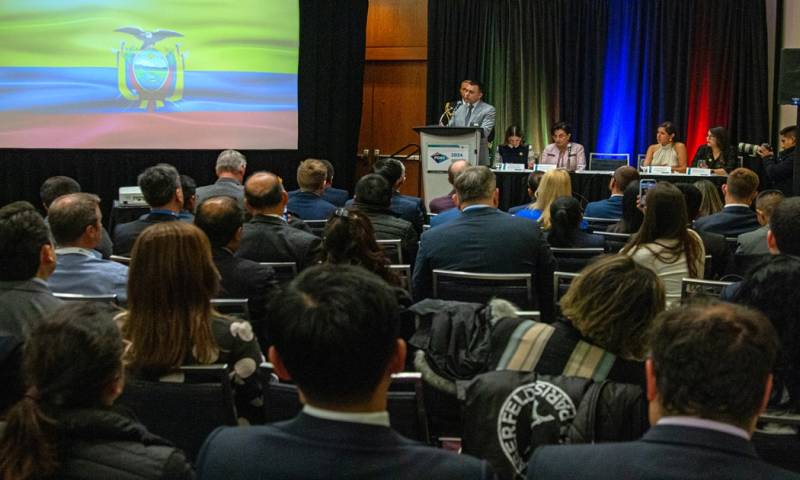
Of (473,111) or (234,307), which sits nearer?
(234,307)

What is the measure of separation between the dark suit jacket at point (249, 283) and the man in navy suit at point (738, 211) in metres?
2.81

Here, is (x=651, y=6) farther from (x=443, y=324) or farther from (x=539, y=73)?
(x=443, y=324)

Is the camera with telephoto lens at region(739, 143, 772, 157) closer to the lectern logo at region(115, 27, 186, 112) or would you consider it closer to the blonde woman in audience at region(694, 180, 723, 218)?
the blonde woman in audience at region(694, 180, 723, 218)

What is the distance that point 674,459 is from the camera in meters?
1.42

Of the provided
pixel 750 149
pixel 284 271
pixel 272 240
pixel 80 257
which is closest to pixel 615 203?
pixel 272 240

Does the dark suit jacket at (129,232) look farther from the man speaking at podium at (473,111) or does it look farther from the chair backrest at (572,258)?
the man speaking at podium at (473,111)

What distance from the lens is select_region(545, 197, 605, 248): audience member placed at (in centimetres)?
505

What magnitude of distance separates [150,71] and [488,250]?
244 inches

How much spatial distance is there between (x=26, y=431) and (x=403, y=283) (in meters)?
2.60

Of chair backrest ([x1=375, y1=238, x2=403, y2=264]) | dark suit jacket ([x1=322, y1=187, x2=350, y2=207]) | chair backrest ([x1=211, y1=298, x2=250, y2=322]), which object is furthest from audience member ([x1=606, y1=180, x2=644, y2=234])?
chair backrest ([x1=211, y1=298, x2=250, y2=322])

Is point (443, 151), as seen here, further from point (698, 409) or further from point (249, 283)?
point (698, 409)

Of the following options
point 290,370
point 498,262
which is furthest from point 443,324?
point 498,262

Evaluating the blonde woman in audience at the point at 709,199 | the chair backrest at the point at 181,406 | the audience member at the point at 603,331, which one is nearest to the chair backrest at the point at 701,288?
the audience member at the point at 603,331

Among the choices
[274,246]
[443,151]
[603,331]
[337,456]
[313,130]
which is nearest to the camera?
[337,456]
